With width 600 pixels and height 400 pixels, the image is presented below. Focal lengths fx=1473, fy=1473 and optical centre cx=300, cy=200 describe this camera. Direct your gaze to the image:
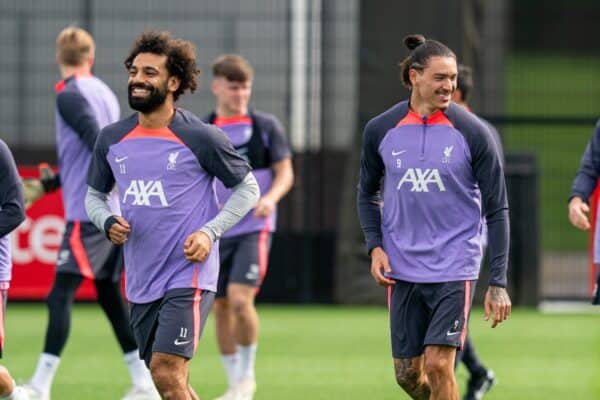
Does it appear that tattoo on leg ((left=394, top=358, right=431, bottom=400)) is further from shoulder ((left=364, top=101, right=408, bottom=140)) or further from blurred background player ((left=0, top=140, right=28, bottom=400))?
blurred background player ((left=0, top=140, right=28, bottom=400))

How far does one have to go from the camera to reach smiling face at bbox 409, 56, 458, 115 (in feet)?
23.8

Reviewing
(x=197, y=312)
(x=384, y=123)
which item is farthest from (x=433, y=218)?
(x=197, y=312)

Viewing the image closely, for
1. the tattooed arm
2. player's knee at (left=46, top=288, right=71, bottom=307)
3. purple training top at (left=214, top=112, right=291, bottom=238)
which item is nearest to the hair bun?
the tattooed arm

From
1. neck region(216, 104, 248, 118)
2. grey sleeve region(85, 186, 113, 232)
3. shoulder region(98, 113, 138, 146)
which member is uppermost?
shoulder region(98, 113, 138, 146)

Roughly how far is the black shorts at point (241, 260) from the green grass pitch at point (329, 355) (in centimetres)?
77

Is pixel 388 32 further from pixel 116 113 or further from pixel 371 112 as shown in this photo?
pixel 116 113

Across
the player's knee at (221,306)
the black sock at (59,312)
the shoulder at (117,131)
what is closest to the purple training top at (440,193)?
the shoulder at (117,131)

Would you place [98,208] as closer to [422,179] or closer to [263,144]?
[422,179]

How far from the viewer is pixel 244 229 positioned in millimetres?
10008

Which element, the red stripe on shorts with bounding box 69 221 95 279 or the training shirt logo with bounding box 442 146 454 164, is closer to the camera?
the training shirt logo with bounding box 442 146 454 164

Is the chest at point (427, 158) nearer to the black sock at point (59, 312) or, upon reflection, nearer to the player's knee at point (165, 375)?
the player's knee at point (165, 375)

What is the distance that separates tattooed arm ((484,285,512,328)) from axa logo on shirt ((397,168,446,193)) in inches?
22.6

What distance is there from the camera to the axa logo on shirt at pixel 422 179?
284 inches

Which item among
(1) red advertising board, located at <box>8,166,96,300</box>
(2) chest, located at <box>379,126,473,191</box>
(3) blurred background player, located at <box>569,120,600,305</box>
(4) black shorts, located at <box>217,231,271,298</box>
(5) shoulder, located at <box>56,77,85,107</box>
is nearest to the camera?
(2) chest, located at <box>379,126,473,191</box>
